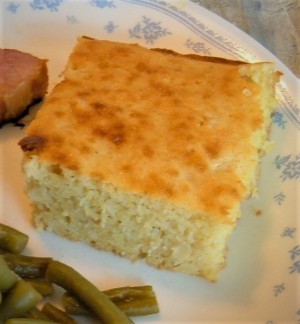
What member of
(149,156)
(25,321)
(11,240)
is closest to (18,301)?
(25,321)

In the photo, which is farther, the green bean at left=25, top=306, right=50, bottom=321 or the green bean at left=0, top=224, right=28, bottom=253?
the green bean at left=0, top=224, right=28, bottom=253

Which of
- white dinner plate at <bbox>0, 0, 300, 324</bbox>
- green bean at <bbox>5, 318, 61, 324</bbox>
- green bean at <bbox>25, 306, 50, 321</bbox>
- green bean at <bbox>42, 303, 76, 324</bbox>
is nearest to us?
green bean at <bbox>5, 318, 61, 324</bbox>

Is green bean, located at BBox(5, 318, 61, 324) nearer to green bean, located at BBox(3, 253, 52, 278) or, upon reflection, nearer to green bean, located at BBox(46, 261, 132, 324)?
green bean, located at BBox(46, 261, 132, 324)

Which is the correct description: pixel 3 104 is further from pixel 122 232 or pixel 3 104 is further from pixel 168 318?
pixel 168 318

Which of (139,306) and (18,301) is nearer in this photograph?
(18,301)

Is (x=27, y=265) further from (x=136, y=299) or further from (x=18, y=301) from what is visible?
(x=136, y=299)

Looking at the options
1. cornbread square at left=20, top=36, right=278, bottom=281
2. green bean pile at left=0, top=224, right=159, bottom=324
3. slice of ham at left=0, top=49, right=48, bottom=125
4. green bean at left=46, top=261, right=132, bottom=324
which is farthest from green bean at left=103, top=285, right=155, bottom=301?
slice of ham at left=0, top=49, right=48, bottom=125

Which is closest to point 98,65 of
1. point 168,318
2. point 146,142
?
point 146,142

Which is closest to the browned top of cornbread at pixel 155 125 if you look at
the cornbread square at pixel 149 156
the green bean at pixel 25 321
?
the cornbread square at pixel 149 156
